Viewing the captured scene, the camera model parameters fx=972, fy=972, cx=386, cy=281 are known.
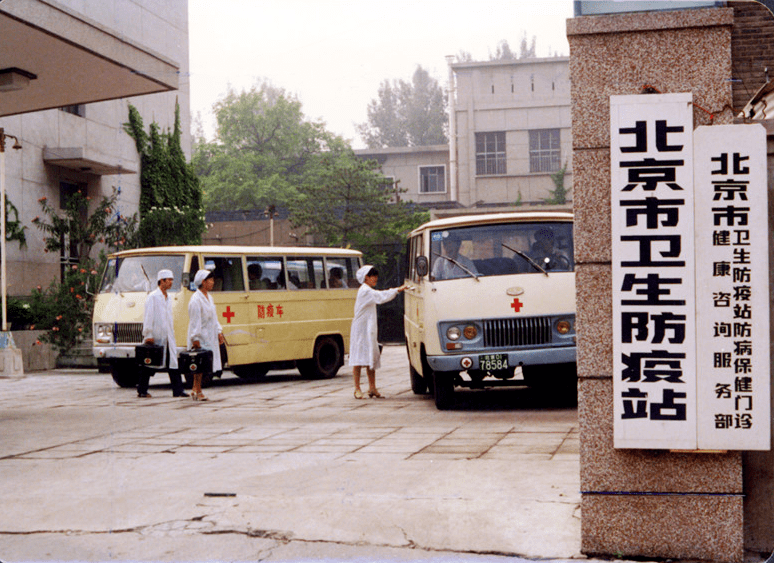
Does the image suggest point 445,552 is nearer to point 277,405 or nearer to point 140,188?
point 277,405

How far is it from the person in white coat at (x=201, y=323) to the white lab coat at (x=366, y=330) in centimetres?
208

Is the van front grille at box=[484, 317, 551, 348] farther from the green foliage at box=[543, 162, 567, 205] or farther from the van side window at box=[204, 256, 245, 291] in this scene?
the green foliage at box=[543, 162, 567, 205]

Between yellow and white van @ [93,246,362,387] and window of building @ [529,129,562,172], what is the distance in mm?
23702

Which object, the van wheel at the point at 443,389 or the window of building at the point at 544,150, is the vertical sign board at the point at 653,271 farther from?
the window of building at the point at 544,150

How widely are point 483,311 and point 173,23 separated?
638 inches

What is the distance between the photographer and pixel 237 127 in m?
30.8

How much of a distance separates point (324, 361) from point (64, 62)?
7.20 metres

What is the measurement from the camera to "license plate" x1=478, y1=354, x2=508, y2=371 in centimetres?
1030

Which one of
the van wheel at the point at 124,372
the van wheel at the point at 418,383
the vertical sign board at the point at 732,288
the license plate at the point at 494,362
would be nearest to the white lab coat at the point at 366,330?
the van wheel at the point at 418,383

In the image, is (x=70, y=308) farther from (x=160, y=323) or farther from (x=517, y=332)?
(x=517, y=332)

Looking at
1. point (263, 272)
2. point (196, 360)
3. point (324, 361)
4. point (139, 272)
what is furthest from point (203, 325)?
point (324, 361)

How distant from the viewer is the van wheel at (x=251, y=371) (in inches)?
653

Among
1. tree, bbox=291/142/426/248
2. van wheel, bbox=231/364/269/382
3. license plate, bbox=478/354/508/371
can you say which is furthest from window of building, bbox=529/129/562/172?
license plate, bbox=478/354/508/371

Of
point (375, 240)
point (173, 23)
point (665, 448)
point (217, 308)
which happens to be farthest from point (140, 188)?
point (665, 448)
